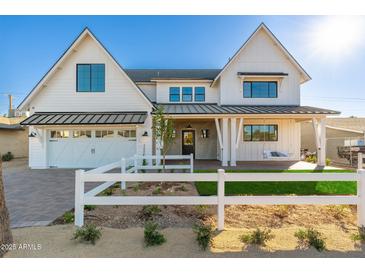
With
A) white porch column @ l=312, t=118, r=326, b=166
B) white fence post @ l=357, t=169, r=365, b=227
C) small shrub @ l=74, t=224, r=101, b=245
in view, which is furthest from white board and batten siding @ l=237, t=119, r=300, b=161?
small shrub @ l=74, t=224, r=101, b=245

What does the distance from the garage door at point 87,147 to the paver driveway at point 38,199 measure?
3785mm

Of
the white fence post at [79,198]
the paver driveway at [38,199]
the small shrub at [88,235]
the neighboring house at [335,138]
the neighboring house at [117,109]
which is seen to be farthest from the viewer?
the neighboring house at [335,138]

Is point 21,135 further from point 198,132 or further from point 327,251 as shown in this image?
point 327,251

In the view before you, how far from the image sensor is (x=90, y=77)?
13.7 metres

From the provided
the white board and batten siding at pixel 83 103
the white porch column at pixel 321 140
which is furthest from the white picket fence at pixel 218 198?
the white porch column at pixel 321 140

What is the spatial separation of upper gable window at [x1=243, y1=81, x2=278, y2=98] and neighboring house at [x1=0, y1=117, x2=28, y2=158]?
846 inches

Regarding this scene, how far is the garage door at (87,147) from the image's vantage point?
44.7 feet

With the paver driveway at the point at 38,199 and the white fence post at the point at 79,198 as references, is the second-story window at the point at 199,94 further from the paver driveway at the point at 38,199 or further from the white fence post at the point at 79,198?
the white fence post at the point at 79,198

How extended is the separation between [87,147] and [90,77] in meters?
4.38

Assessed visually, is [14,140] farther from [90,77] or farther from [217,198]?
[217,198]

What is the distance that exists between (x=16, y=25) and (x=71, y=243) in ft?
42.5

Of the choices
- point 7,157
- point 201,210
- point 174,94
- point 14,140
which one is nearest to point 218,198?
point 201,210

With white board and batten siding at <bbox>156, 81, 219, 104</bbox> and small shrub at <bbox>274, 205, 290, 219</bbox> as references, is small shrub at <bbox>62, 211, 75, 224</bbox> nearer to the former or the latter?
small shrub at <bbox>274, 205, 290, 219</bbox>

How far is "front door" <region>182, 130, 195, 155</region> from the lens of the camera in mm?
17250
